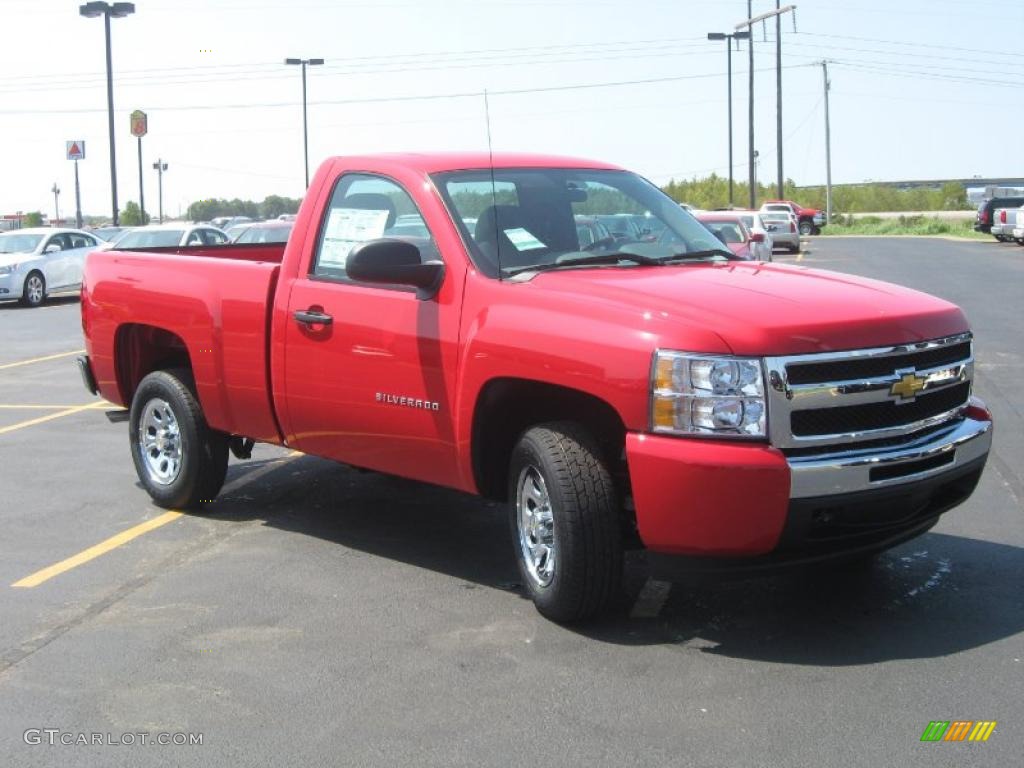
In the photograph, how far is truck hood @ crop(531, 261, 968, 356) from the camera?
4.81 m

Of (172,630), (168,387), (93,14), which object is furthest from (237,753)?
(93,14)

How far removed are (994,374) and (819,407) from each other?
820cm

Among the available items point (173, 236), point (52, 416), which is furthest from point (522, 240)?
point (173, 236)

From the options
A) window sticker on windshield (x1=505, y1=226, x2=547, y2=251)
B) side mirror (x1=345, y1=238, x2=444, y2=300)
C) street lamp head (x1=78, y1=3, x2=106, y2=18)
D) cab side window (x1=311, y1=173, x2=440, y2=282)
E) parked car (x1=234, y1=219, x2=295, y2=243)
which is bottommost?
side mirror (x1=345, y1=238, x2=444, y2=300)

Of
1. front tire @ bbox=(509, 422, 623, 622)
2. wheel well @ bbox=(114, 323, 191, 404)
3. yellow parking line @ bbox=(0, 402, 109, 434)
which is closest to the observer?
front tire @ bbox=(509, 422, 623, 622)

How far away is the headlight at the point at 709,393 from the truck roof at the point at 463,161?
1961mm

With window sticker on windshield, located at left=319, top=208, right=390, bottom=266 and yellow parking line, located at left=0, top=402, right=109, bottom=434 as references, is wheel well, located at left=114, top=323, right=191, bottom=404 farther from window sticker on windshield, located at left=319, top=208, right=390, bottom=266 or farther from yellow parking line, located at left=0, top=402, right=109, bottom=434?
yellow parking line, located at left=0, top=402, right=109, bottom=434

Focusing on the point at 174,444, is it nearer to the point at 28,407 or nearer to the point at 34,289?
the point at 28,407

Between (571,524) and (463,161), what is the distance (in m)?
2.14

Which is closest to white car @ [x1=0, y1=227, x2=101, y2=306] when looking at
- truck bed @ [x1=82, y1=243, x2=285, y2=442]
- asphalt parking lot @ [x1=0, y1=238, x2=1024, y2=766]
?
truck bed @ [x1=82, y1=243, x2=285, y2=442]

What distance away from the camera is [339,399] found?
Answer: 6258 millimetres

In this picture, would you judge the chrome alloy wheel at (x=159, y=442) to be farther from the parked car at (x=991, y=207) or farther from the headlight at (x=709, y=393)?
the parked car at (x=991, y=207)

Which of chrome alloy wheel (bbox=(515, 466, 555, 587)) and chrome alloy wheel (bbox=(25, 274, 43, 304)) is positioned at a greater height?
chrome alloy wheel (bbox=(25, 274, 43, 304))

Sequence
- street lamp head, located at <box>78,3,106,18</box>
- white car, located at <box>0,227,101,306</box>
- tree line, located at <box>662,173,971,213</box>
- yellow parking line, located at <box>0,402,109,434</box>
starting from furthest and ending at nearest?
tree line, located at <box>662,173,971,213</box> < street lamp head, located at <box>78,3,106,18</box> < white car, located at <box>0,227,101,306</box> < yellow parking line, located at <box>0,402,109,434</box>
